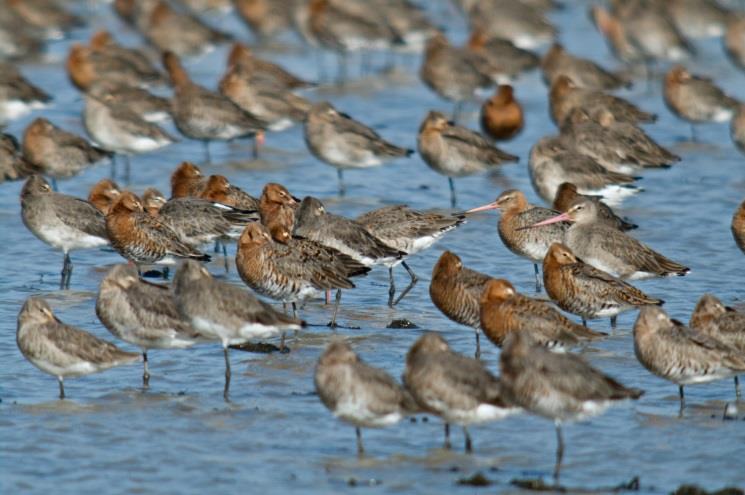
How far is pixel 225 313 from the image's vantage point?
10086 millimetres

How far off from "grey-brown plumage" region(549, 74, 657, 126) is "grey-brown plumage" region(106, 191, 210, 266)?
747 cm

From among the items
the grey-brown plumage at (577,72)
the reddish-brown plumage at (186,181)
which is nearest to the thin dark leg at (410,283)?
the reddish-brown plumage at (186,181)

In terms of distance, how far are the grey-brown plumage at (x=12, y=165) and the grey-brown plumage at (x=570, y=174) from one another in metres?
5.69

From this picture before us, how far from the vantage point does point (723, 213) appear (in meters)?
16.8

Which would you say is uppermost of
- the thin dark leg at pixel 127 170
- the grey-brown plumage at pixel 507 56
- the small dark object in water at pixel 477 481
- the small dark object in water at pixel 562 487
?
the grey-brown plumage at pixel 507 56

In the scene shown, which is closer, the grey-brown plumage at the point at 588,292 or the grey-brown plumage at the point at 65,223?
the grey-brown plumage at the point at 588,292

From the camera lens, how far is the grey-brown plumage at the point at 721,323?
10.2m

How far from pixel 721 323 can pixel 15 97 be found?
12957mm

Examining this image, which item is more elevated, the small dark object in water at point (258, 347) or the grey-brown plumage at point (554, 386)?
the grey-brown plumage at point (554, 386)

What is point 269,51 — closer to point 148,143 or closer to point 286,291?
point 148,143

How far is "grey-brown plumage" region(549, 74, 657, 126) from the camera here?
1939 cm

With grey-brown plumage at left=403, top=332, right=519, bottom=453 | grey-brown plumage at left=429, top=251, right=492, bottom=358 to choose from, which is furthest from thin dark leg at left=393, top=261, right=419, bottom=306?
grey-brown plumage at left=403, top=332, right=519, bottom=453

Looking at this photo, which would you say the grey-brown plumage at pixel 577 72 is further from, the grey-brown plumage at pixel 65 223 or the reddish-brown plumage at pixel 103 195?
the grey-brown plumage at pixel 65 223

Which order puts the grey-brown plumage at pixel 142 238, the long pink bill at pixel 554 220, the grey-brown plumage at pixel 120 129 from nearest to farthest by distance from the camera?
the grey-brown plumage at pixel 142 238
the long pink bill at pixel 554 220
the grey-brown plumage at pixel 120 129
